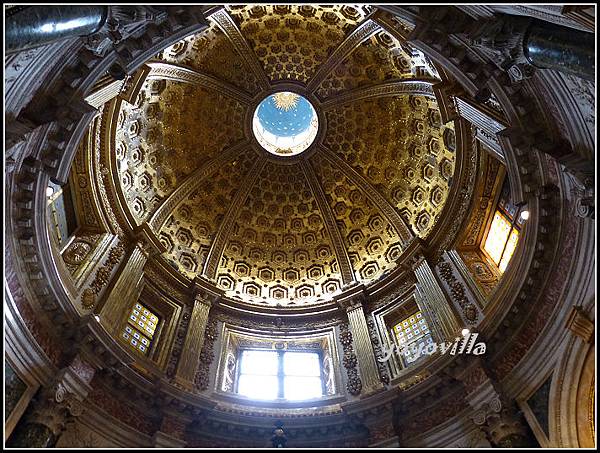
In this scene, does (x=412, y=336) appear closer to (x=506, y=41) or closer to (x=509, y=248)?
(x=509, y=248)

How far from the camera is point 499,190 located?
602 inches

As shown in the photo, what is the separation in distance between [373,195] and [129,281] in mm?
10914

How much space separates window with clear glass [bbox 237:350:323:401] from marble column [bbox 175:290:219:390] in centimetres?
167

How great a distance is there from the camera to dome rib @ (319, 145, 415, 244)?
2002 centimetres

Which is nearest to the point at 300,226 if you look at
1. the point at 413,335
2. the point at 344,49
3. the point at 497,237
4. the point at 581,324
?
the point at 344,49

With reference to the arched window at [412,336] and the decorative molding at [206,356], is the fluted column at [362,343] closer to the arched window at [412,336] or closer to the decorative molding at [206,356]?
the arched window at [412,336]

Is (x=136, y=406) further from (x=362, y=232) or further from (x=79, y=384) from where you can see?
(x=362, y=232)

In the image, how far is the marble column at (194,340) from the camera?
1474 cm

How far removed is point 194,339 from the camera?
16.0 meters

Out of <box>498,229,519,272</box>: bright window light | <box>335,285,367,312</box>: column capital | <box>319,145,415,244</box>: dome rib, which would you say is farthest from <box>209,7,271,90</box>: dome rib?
<box>498,229,519,272</box>: bright window light

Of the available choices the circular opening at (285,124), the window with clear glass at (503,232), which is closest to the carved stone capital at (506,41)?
the window with clear glass at (503,232)

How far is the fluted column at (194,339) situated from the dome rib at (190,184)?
338cm

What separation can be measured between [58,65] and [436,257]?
12.4 m

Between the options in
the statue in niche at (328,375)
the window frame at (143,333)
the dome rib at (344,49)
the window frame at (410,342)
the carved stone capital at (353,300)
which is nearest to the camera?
the window frame at (143,333)
